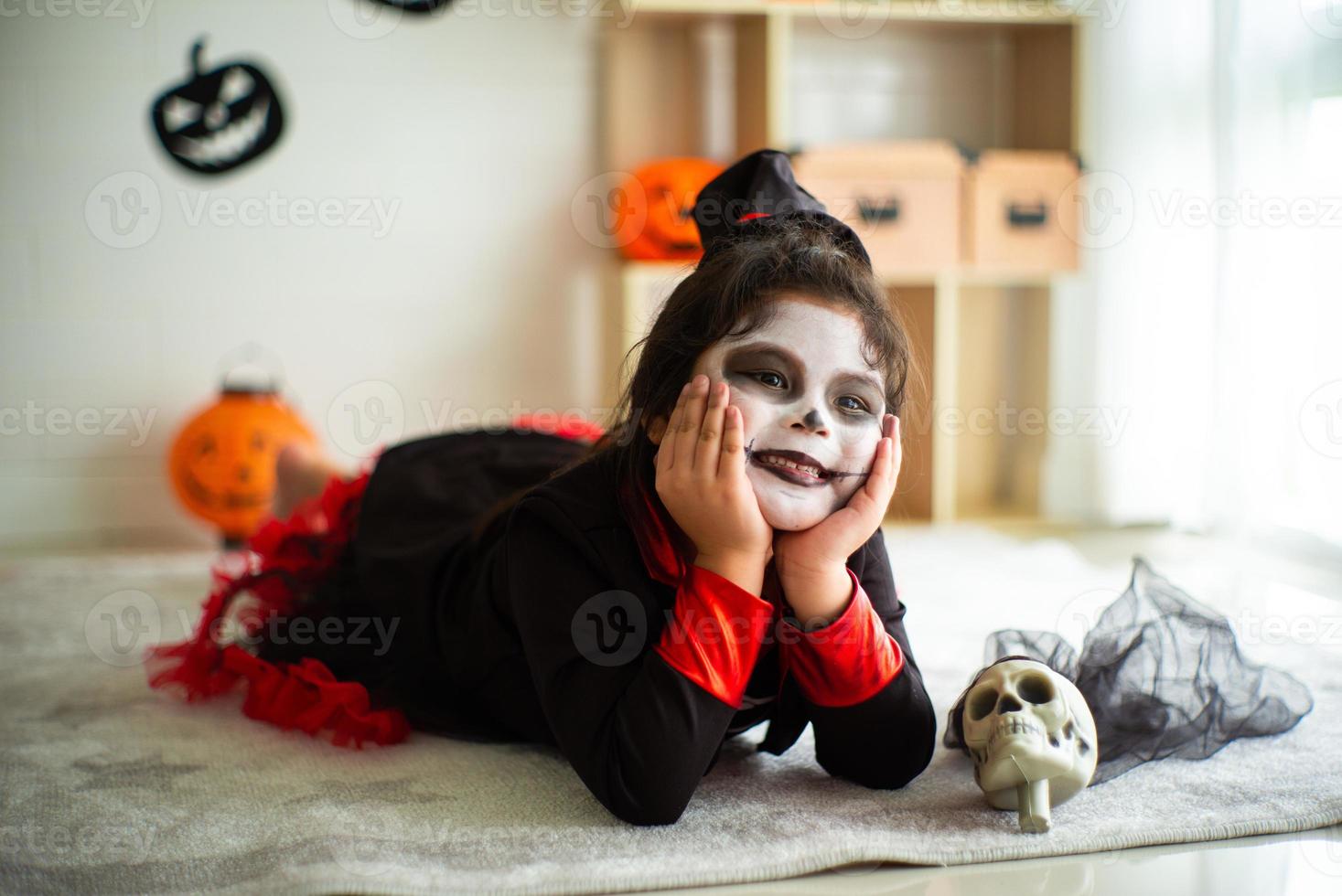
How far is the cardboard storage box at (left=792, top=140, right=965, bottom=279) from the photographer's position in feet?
8.27

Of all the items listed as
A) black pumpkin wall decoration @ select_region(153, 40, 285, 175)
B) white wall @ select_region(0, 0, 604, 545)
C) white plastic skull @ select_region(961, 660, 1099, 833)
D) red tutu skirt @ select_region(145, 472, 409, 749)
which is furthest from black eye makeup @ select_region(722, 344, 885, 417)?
black pumpkin wall decoration @ select_region(153, 40, 285, 175)

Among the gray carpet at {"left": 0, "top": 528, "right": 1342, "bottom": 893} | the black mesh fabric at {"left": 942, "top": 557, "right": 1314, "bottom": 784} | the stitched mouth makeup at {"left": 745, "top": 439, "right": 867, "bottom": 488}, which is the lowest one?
the gray carpet at {"left": 0, "top": 528, "right": 1342, "bottom": 893}

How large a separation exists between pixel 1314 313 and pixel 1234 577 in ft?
1.51

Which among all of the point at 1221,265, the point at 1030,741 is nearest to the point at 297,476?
the point at 1030,741

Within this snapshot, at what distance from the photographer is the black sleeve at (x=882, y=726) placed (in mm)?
1016

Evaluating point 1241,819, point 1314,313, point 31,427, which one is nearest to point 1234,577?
point 1314,313

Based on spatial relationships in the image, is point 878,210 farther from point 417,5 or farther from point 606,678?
point 606,678

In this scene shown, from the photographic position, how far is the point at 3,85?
2.53 metres

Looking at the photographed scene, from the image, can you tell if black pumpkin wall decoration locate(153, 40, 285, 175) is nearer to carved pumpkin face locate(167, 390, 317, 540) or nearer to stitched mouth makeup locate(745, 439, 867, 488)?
carved pumpkin face locate(167, 390, 317, 540)

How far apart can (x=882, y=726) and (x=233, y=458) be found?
5.70 feet

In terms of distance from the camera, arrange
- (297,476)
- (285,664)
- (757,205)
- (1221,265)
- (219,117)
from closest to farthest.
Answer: (757,205) → (285,664) → (297,476) → (1221,265) → (219,117)

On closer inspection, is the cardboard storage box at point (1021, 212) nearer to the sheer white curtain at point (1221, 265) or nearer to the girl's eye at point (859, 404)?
the sheer white curtain at point (1221, 265)

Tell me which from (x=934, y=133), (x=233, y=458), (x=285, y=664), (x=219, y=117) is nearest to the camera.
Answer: (x=285, y=664)

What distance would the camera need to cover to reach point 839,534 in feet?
3.15
